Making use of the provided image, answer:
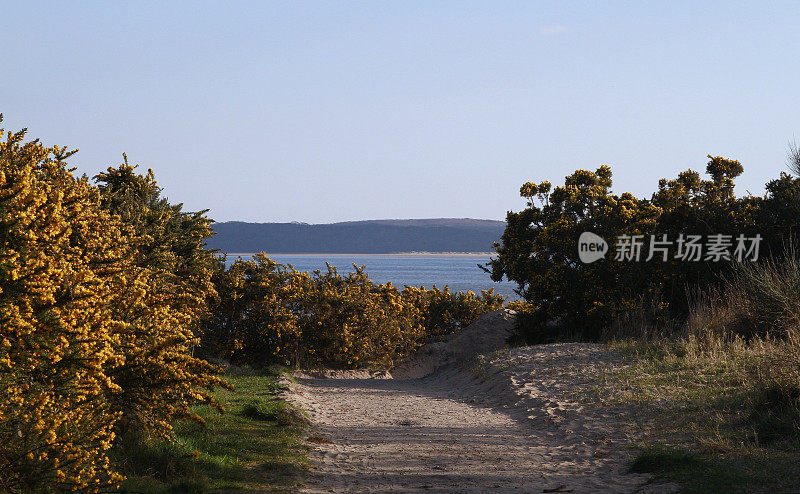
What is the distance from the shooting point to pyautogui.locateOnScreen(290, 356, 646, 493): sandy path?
747 cm

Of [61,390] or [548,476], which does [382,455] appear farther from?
[61,390]

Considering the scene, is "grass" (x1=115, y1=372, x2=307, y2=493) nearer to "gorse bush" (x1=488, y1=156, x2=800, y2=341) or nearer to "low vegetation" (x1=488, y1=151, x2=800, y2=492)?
"low vegetation" (x1=488, y1=151, x2=800, y2=492)

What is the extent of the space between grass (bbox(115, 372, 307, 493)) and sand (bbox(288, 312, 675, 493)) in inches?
14.2

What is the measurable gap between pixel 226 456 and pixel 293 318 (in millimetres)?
12857

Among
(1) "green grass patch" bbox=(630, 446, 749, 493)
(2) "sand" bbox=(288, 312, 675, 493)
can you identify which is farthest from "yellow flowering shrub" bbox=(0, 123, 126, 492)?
(1) "green grass patch" bbox=(630, 446, 749, 493)

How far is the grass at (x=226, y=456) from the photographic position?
7.01m

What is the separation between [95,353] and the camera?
6.49m

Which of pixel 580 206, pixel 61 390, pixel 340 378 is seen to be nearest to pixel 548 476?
pixel 61 390

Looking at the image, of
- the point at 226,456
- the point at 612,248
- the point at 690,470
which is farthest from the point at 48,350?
the point at 612,248

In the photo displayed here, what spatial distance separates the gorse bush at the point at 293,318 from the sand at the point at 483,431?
3.69m

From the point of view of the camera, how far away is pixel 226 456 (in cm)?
819

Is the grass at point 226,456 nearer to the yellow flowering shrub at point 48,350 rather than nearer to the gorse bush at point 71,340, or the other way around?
the gorse bush at point 71,340

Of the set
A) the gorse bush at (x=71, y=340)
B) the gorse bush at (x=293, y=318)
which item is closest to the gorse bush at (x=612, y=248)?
the gorse bush at (x=293, y=318)

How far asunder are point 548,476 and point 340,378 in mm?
13650
